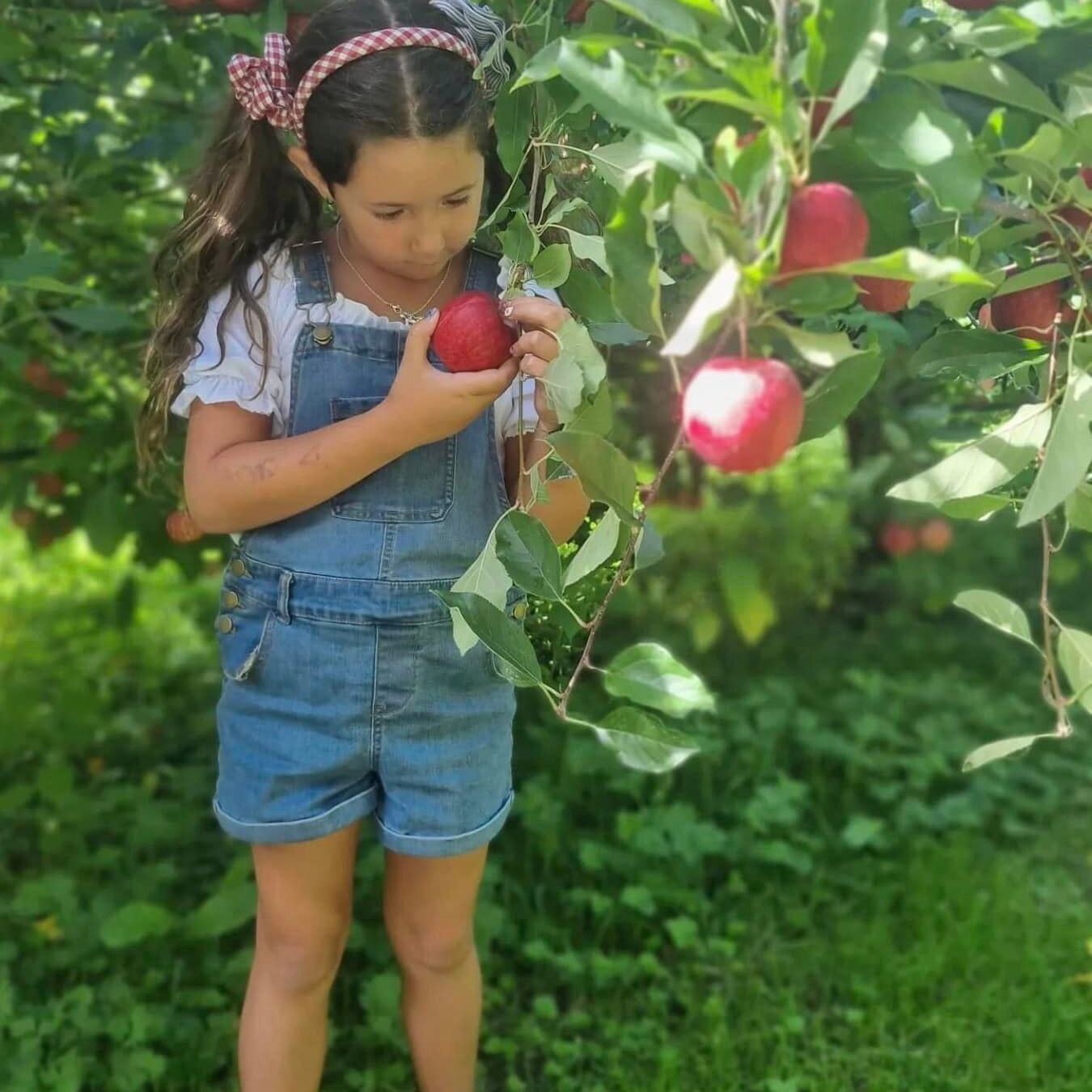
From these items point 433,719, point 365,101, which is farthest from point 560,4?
point 433,719

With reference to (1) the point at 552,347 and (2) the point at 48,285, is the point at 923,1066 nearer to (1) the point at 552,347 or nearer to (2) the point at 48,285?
(1) the point at 552,347

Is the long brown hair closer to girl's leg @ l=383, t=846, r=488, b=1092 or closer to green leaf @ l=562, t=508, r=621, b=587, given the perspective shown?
green leaf @ l=562, t=508, r=621, b=587

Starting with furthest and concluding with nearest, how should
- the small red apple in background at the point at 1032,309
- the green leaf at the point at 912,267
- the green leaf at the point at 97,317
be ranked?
1. the green leaf at the point at 97,317
2. the small red apple in background at the point at 1032,309
3. the green leaf at the point at 912,267

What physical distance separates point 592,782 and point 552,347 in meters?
1.65

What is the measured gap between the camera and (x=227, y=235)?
132cm

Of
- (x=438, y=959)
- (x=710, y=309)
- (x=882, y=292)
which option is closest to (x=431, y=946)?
(x=438, y=959)

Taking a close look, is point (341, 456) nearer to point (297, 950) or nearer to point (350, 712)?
point (350, 712)

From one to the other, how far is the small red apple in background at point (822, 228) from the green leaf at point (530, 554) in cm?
33

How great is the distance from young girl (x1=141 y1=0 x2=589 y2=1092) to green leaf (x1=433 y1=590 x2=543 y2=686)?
234 mm

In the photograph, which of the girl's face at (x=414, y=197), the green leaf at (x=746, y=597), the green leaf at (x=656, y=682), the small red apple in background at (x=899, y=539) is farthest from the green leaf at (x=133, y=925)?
the small red apple in background at (x=899, y=539)

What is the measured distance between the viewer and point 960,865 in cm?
236

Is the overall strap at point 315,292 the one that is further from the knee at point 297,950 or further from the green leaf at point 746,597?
the green leaf at point 746,597

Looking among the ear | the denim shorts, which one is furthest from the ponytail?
the denim shorts

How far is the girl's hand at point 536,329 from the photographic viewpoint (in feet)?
3.41
